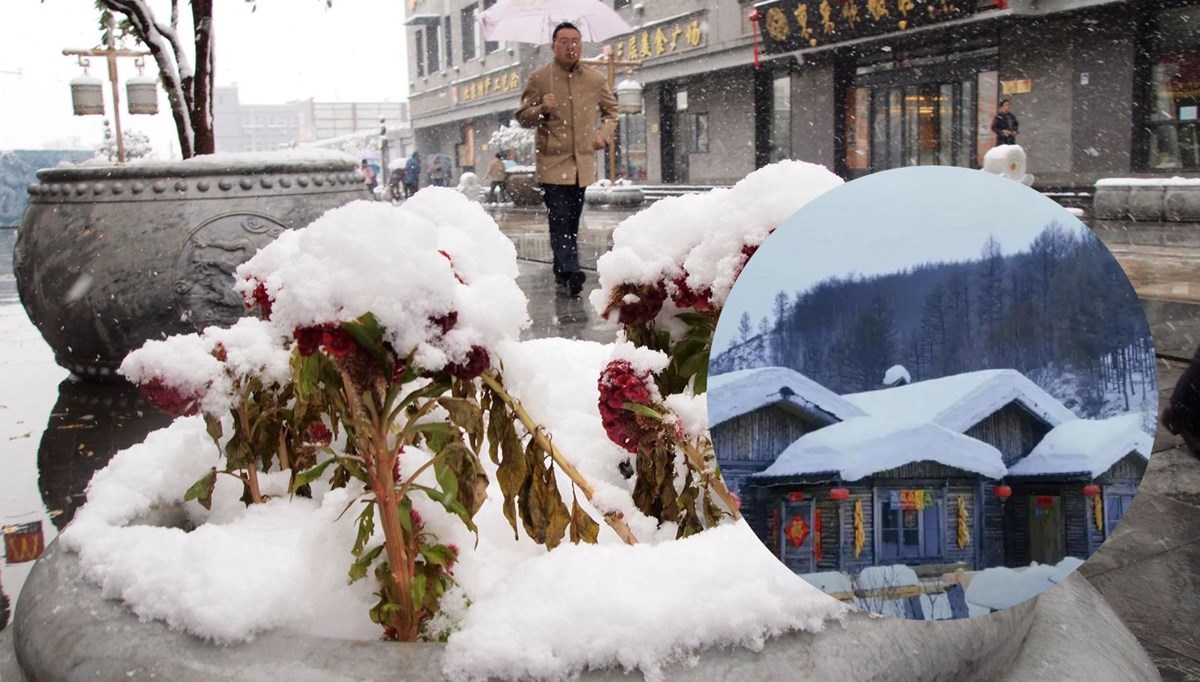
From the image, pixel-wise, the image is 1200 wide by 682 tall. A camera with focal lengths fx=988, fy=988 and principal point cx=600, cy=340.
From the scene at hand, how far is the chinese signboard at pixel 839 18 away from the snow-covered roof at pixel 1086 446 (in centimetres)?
1875

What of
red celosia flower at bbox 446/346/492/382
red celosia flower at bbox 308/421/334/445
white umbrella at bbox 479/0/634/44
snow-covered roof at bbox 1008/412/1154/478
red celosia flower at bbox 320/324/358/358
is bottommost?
red celosia flower at bbox 308/421/334/445

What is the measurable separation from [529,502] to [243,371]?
23.7 inches

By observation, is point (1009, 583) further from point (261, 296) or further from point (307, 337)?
point (261, 296)

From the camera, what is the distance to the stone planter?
3.81ft

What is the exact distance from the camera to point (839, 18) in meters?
20.7

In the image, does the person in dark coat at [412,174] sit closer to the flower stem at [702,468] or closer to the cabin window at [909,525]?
the flower stem at [702,468]

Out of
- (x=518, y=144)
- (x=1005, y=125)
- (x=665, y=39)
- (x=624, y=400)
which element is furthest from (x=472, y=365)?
(x=518, y=144)

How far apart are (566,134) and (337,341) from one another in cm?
584

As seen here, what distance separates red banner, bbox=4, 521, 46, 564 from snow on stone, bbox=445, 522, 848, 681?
1.80 m

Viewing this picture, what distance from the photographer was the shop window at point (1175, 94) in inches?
634

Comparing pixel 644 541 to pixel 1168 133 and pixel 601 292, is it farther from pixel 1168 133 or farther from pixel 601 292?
pixel 1168 133

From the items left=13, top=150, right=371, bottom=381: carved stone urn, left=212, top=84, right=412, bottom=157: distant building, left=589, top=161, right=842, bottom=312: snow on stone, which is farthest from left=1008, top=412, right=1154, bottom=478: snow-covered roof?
left=212, top=84, right=412, bottom=157: distant building

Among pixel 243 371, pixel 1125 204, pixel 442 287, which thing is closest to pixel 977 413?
pixel 442 287

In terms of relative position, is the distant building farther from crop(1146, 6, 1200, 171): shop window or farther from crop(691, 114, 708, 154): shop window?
crop(1146, 6, 1200, 171): shop window
